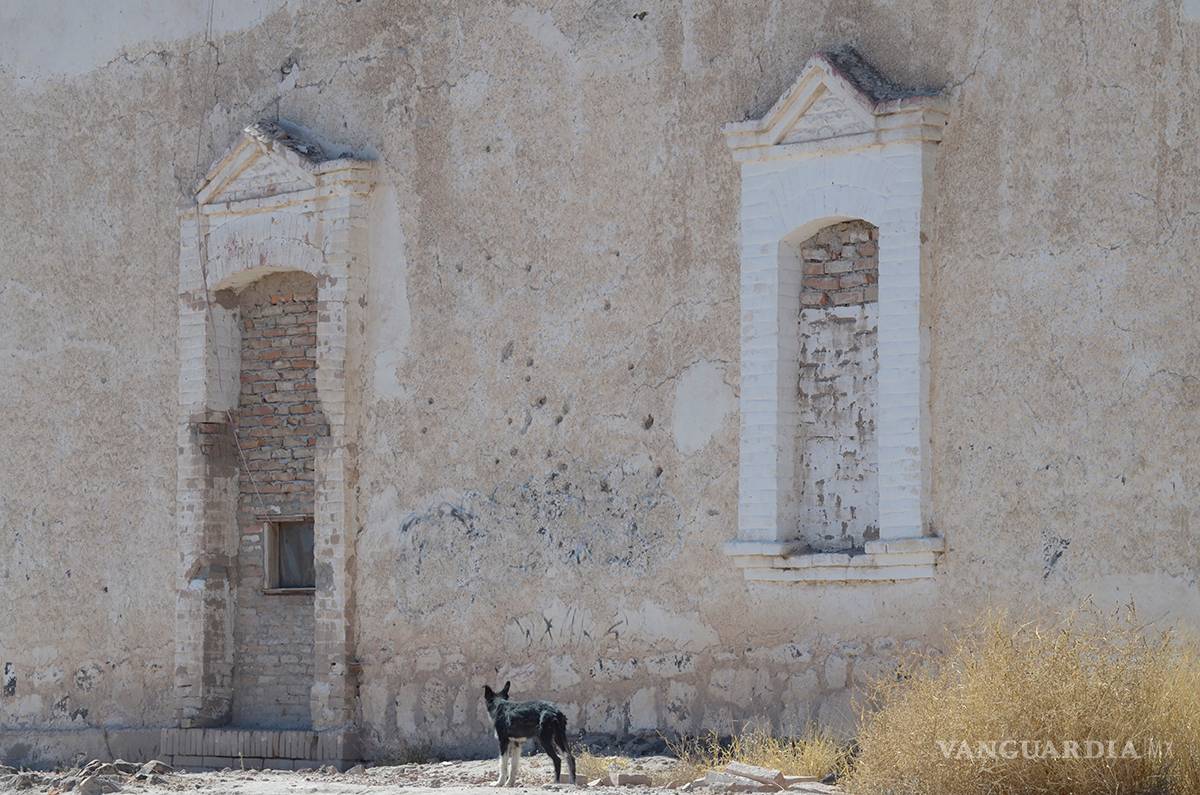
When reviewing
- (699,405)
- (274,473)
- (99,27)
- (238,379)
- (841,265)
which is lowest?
(274,473)

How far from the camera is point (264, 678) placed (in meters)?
14.1

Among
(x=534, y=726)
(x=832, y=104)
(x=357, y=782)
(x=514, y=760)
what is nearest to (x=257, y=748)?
(x=357, y=782)

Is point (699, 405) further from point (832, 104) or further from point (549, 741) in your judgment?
point (549, 741)

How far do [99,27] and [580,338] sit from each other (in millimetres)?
4941

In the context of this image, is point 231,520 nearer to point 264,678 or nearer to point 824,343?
point 264,678

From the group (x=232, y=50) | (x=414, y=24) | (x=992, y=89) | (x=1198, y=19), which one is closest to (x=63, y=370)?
(x=232, y=50)

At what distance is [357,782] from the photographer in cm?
1170

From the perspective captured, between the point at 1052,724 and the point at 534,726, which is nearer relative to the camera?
the point at 1052,724

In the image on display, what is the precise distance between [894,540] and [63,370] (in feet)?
22.4

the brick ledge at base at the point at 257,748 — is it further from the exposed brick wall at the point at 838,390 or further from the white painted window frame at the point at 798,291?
the exposed brick wall at the point at 838,390

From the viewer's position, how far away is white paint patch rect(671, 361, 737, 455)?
39.0ft

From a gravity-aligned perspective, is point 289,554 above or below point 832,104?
below

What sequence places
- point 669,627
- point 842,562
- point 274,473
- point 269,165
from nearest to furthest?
point 842,562
point 669,627
point 269,165
point 274,473

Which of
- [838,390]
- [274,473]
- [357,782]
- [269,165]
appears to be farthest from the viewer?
[274,473]
